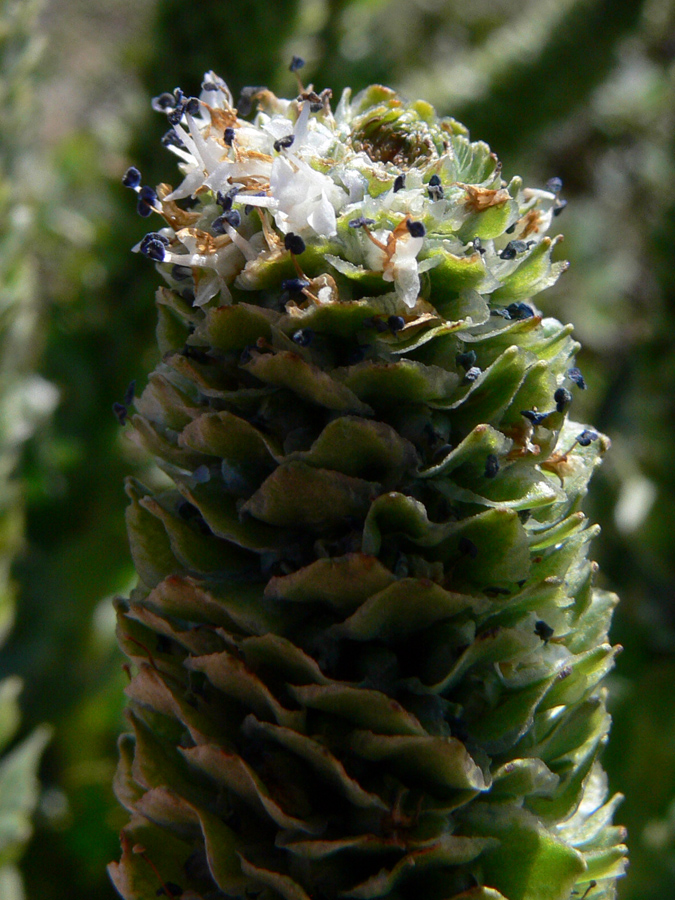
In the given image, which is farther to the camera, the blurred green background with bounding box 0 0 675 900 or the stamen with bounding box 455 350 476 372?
the blurred green background with bounding box 0 0 675 900

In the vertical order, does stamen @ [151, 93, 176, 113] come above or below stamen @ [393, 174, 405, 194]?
above

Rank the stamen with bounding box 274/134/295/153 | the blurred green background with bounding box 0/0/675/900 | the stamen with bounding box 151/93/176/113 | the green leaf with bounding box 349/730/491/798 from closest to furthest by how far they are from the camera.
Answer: the green leaf with bounding box 349/730/491/798
the stamen with bounding box 274/134/295/153
the stamen with bounding box 151/93/176/113
the blurred green background with bounding box 0/0/675/900

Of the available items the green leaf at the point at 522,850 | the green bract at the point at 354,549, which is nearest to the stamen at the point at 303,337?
the green bract at the point at 354,549

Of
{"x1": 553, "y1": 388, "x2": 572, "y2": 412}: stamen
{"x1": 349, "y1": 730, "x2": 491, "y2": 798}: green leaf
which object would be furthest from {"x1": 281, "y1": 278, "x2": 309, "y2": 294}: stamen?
{"x1": 349, "y1": 730, "x2": 491, "y2": 798}: green leaf

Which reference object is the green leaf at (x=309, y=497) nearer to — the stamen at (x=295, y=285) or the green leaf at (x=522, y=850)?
the stamen at (x=295, y=285)

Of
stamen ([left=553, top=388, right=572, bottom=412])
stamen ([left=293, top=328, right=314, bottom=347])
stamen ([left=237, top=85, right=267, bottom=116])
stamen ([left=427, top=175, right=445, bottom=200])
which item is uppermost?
stamen ([left=237, top=85, right=267, bottom=116])

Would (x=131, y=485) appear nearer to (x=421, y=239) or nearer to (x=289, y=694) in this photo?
(x=289, y=694)

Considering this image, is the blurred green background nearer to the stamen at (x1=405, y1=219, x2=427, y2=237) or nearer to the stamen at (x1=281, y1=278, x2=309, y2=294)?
the stamen at (x1=281, y1=278, x2=309, y2=294)

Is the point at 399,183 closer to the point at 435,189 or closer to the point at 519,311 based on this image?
the point at 435,189
